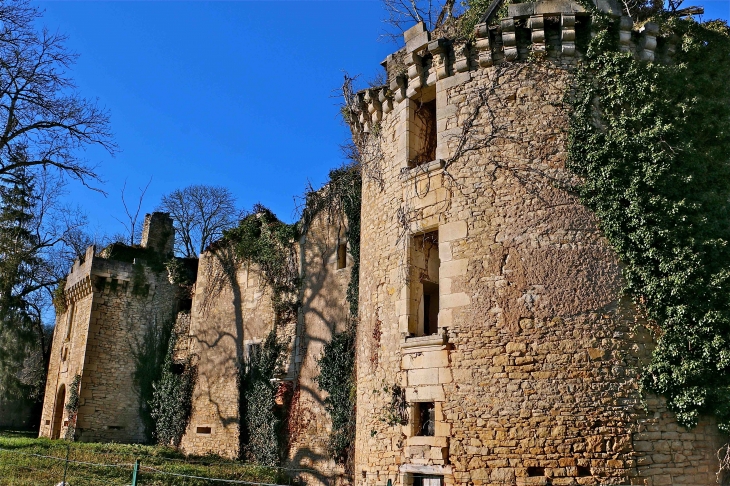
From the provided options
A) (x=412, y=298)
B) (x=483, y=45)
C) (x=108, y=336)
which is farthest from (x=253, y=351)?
(x=483, y=45)

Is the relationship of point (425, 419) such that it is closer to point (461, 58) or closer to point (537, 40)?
point (461, 58)

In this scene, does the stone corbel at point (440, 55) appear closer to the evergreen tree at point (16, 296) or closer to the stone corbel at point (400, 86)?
the stone corbel at point (400, 86)

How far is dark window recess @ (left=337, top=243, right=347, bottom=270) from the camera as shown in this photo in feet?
48.1

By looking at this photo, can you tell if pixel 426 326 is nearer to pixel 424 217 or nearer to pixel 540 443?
pixel 424 217

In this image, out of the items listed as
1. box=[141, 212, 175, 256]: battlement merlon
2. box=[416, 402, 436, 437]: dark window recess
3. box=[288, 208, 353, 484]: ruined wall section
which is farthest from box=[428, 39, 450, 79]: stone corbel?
box=[141, 212, 175, 256]: battlement merlon

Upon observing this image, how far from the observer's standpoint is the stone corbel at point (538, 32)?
9.16 meters

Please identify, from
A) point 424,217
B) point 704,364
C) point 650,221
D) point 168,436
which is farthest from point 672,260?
point 168,436

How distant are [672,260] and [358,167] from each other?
24.6 ft

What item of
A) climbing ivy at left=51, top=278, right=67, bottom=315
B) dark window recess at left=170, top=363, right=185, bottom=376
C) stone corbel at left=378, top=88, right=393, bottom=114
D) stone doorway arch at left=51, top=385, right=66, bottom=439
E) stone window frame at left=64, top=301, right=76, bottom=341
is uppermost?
stone corbel at left=378, top=88, right=393, bottom=114

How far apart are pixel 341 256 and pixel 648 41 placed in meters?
7.83

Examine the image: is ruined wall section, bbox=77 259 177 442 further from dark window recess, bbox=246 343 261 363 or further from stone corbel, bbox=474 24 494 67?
stone corbel, bbox=474 24 494 67

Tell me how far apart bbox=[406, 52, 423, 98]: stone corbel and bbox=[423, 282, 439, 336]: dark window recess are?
10.5ft

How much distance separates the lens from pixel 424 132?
35.6 feet

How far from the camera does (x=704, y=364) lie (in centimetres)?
805
